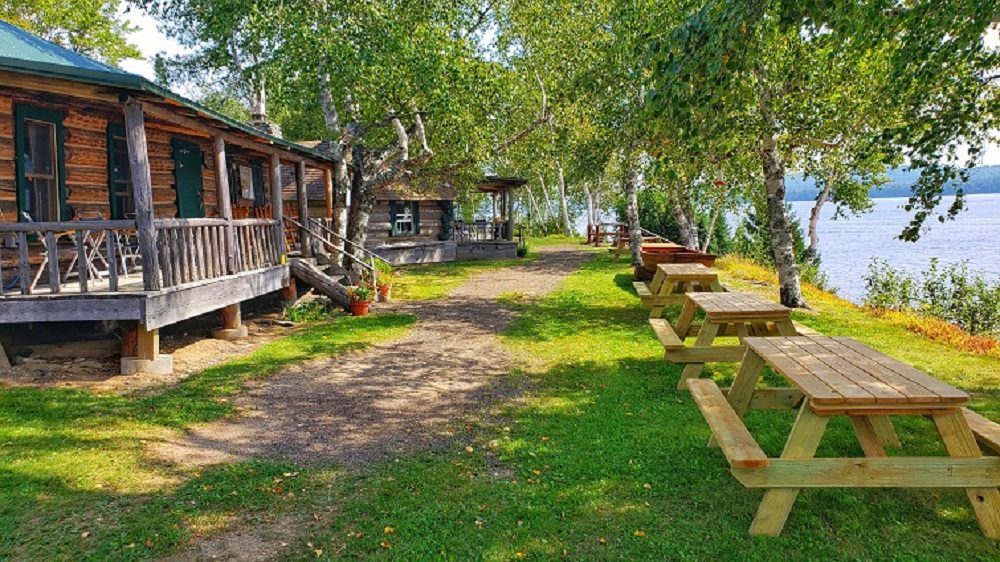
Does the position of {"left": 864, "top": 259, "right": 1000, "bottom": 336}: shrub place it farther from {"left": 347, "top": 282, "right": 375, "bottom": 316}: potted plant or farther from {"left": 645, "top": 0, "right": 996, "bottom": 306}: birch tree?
{"left": 347, "top": 282, "right": 375, "bottom": 316}: potted plant

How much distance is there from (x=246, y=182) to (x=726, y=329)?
1384 cm

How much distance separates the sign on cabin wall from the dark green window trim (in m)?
6.57

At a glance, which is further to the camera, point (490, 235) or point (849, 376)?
point (490, 235)

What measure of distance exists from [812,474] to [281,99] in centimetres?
1483

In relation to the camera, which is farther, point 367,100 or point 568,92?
point 568,92

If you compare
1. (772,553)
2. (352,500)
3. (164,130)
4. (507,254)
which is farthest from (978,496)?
(507,254)

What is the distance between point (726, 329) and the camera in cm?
803

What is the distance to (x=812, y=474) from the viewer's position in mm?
3844

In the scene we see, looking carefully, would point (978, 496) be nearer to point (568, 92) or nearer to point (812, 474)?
point (812, 474)

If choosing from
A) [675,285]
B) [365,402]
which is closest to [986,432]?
[365,402]

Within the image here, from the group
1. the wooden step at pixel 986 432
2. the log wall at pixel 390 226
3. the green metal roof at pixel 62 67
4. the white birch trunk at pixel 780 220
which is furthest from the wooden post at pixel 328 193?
the wooden step at pixel 986 432

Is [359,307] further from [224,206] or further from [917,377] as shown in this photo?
[917,377]

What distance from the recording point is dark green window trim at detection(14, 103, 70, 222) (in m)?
9.20

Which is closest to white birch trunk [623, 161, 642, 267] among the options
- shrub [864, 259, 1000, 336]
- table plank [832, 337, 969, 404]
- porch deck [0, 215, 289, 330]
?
shrub [864, 259, 1000, 336]
